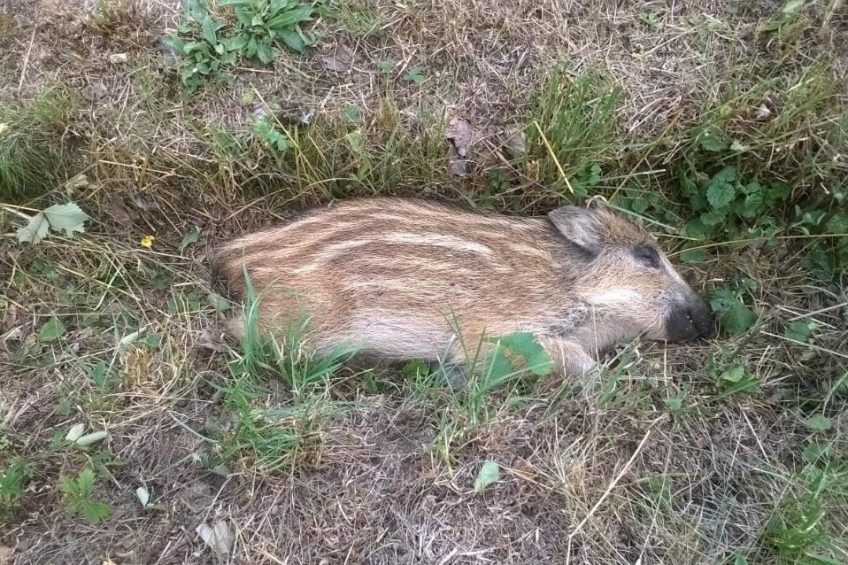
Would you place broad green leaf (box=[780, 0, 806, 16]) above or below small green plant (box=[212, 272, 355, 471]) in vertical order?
above

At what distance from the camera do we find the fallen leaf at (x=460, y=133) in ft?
10.2

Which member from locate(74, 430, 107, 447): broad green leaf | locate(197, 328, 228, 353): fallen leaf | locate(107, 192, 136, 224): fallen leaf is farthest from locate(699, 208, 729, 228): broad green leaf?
locate(74, 430, 107, 447): broad green leaf

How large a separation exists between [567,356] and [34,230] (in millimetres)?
2383

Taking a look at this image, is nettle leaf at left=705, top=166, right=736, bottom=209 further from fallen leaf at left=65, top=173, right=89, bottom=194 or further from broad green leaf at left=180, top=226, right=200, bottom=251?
fallen leaf at left=65, top=173, right=89, bottom=194

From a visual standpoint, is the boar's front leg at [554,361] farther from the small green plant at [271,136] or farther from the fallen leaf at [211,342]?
the small green plant at [271,136]

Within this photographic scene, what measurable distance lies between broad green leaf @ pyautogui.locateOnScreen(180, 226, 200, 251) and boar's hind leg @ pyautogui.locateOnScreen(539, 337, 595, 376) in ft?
5.35

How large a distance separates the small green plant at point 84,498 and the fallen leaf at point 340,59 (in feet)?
6.41

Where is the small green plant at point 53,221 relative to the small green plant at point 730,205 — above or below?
above

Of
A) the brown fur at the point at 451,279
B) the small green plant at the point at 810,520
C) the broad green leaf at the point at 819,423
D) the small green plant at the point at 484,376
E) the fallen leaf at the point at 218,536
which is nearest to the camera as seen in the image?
the small green plant at the point at 810,520

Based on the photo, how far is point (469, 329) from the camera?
292cm

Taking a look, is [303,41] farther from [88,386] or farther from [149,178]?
[88,386]

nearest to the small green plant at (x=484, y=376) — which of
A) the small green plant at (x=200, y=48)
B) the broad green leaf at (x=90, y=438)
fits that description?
the broad green leaf at (x=90, y=438)

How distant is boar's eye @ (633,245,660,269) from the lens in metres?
3.11

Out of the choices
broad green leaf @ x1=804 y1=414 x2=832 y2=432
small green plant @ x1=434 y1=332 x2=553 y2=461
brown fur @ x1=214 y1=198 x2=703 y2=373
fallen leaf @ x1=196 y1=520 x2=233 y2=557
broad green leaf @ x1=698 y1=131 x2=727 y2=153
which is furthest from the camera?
broad green leaf @ x1=698 y1=131 x2=727 y2=153
